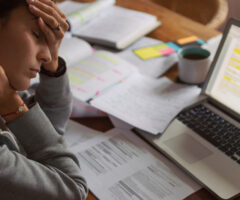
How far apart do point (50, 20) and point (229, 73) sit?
0.50 meters

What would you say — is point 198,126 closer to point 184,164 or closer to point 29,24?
point 184,164

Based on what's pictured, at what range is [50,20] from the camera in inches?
29.5

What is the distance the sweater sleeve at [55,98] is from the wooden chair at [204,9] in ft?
3.18

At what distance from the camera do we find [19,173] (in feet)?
2.16

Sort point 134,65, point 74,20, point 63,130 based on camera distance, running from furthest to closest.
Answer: point 74,20
point 134,65
point 63,130

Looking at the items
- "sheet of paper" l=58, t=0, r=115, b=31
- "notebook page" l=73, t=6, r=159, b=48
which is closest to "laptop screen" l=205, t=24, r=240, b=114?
"notebook page" l=73, t=6, r=159, b=48

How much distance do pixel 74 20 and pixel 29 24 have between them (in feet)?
2.78

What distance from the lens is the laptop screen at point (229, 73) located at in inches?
36.6

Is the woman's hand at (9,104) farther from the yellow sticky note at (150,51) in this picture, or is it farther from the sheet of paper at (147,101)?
the yellow sticky note at (150,51)

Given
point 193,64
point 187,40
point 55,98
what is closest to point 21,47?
point 55,98

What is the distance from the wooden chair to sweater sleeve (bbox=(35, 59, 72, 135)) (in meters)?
0.97

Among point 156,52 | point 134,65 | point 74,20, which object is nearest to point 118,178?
point 134,65

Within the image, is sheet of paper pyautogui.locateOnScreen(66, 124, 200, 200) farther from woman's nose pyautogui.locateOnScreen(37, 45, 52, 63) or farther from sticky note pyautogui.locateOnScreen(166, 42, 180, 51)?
sticky note pyautogui.locateOnScreen(166, 42, 180, 51)

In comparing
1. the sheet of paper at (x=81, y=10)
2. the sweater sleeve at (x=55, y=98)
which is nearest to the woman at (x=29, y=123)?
the sweater sleeve at (x=55, y=98)
